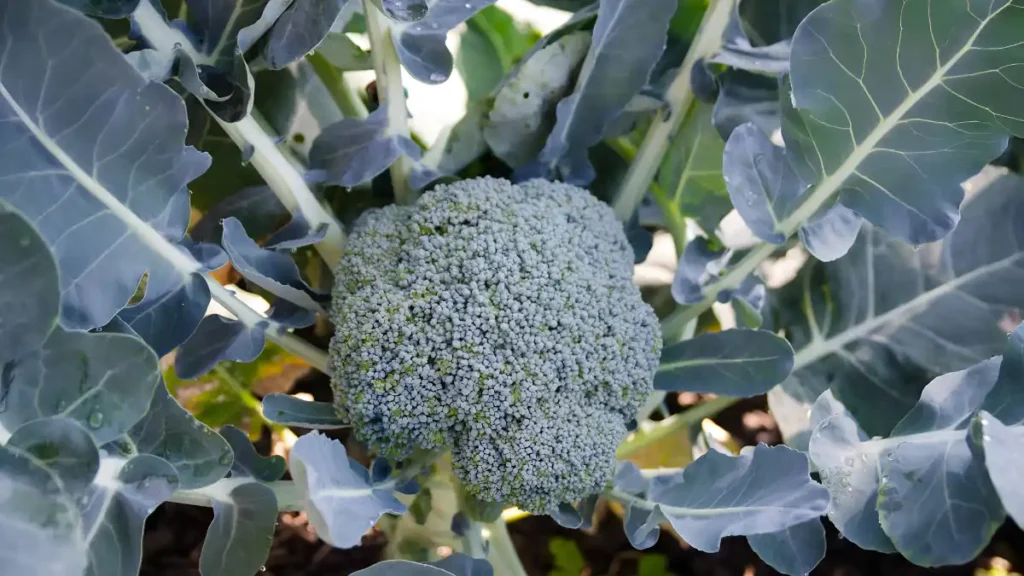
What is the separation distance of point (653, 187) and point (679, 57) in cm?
14

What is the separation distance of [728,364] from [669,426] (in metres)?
0.20

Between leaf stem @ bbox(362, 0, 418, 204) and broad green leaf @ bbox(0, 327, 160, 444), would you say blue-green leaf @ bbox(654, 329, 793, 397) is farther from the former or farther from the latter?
broad green leaf @ bbox(0, 327, 160, 444)

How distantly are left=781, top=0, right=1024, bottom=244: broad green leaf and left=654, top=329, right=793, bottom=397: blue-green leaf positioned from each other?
14 centimetres

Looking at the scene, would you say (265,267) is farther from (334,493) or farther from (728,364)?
(728,364)

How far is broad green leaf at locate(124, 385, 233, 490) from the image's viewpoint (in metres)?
0.56

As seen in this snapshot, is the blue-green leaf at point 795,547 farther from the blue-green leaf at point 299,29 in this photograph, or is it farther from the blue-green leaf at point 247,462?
the blue-green leaf at point 299,29

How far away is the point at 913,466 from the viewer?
0.58 m

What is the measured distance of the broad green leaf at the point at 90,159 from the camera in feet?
1.63

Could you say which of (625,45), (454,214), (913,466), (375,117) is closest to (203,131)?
(375,117)

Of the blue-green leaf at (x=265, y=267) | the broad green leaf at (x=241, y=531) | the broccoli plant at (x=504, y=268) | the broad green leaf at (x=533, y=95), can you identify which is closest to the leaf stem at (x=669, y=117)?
the broccoli plant at (x=504, y=268)

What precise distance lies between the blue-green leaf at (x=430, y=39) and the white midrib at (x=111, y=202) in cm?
25

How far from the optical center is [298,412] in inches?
26.3

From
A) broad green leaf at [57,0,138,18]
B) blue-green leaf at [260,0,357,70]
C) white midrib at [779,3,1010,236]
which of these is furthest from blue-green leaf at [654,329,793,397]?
broad green leaf at [57,0,138,18]

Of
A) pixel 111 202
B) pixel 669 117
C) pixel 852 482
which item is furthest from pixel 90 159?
pixel 852 482
